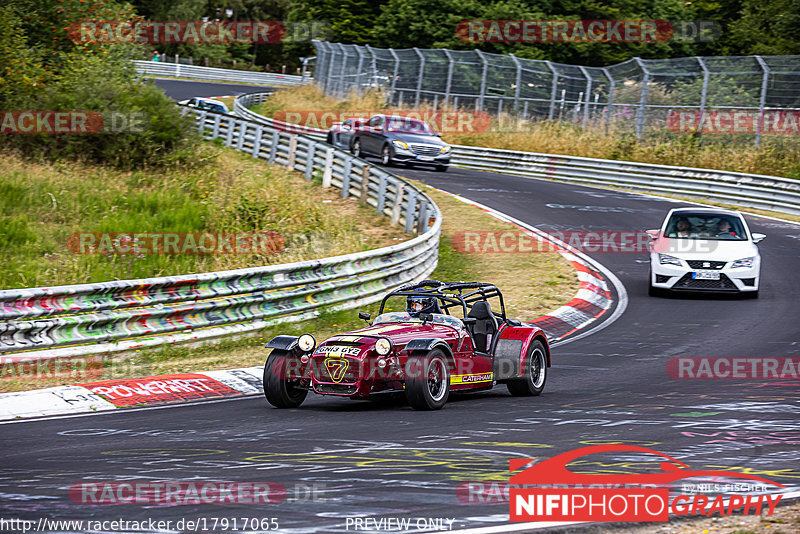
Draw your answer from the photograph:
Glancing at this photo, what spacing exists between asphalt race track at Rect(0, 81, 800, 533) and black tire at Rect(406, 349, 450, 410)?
14 centimetres

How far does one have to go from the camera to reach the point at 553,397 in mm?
10023

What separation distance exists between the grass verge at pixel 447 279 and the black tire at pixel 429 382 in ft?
11.1

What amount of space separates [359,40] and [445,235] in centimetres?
4432

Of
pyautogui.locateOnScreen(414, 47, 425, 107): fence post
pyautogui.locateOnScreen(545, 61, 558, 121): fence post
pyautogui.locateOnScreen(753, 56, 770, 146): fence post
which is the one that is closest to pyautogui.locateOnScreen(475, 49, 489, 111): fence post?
pyautogui.locateOnScreen(545, 61, 558, 121): fence post

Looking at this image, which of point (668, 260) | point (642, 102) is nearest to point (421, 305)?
point (668, 260)

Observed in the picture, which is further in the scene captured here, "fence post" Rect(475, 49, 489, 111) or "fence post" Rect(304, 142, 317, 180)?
"fence post" Rect(475, 49, 489, 111)

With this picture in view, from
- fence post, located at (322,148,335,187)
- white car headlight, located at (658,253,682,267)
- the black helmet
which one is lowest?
white car headlight, located at (658,253,682,267)

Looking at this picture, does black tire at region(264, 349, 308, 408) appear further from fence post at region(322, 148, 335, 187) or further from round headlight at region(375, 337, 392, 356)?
fence post at region(322, 148, 335, 187)

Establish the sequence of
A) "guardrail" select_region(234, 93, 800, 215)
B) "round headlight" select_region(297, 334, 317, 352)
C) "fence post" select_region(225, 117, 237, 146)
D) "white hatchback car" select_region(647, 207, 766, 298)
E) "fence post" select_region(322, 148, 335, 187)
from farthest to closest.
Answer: "fence post" select_region(225, 117, 237, 146)
"guardrail" select_region(234, 93, 800, 215)
"fence post" select_region(322, 148, 335, 187)
"white hatchback car" select_region(647, 207, 766, 298)
"round headlight" select_region(297, 334, 317, 352)

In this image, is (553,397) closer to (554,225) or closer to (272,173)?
(554,225)

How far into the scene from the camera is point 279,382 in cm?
912

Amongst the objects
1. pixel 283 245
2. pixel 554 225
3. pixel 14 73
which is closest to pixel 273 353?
pixel 283 245

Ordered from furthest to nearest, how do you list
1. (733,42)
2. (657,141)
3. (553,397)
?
(733,42), (657,141), (553,397)

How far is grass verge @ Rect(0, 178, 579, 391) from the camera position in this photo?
1119 centimetres
